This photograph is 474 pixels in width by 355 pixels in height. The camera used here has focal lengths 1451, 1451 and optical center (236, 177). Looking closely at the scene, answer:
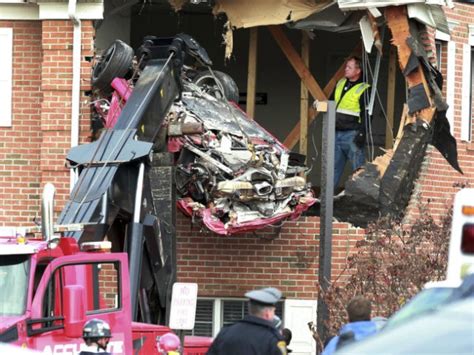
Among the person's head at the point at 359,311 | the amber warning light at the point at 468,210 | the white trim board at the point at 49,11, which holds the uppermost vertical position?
the white trim board at the point at 49,11

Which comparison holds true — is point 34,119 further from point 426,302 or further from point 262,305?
point 426,302

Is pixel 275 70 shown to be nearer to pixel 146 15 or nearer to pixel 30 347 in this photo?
pixel 146 15

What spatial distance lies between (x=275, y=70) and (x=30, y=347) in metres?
12.8

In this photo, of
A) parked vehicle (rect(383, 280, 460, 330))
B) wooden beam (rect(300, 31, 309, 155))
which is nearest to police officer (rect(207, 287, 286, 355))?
parked vehicle (rect(383, 280, 460, 330))

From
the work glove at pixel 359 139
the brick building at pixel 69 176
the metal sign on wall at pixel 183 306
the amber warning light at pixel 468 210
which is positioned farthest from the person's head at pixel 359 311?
the work glove at pixel 359 139

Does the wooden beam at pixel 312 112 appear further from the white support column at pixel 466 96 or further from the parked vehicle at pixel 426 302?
the parked vehicle at pixel 426 302

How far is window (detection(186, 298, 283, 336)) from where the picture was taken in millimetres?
19047

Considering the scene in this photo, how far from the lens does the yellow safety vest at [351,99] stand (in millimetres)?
19141

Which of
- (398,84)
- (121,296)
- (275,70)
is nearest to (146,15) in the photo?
(275,70)

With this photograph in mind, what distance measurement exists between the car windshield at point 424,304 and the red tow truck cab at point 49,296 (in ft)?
13.2

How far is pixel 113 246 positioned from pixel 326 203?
106 inches

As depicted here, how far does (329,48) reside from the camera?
897 inches

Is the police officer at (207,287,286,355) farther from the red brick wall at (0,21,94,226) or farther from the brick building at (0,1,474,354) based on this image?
the red brick wall at (0,21,94,226)

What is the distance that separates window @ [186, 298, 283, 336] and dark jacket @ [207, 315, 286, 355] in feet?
31.1
